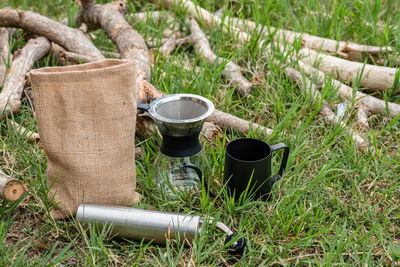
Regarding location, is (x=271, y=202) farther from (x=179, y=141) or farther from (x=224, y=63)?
(x=224, y=63)

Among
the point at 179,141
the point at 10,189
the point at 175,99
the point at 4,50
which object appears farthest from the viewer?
the point at 4,50

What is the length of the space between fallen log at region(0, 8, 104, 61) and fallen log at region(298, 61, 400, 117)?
1.58 m

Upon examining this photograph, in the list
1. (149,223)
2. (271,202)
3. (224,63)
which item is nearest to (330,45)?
(224,63)

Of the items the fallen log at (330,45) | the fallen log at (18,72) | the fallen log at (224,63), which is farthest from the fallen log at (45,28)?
the fallen log at (330,45)

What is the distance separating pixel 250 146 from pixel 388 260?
0.78 meters

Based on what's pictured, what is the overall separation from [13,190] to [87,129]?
1.32 feet

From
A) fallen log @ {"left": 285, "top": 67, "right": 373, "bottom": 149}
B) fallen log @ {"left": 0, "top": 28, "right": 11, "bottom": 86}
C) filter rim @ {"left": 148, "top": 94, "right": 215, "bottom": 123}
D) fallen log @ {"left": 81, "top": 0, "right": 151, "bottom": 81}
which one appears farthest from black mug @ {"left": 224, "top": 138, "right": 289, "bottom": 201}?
fallen log @ {"left": 0, "top": 28, "right": 11, "bottom": 86}

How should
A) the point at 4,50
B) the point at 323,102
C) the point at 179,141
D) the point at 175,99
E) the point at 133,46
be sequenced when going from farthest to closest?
the point at 4,50, the point at 133,46, the point at 323,102, the point at 175,99, the point at 179,141

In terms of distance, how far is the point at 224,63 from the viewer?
3.19 m

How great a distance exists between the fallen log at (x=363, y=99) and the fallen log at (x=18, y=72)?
6.11ft

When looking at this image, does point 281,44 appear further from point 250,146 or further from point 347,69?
point 250,146

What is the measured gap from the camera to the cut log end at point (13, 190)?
2090 millimetres

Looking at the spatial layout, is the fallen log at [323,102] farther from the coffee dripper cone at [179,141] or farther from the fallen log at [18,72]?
the fallen log at [18,72]

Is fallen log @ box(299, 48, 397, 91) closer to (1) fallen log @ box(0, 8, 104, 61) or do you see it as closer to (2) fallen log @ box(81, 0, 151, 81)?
(2) fallen log @ box(81, 0, 151, 81)
